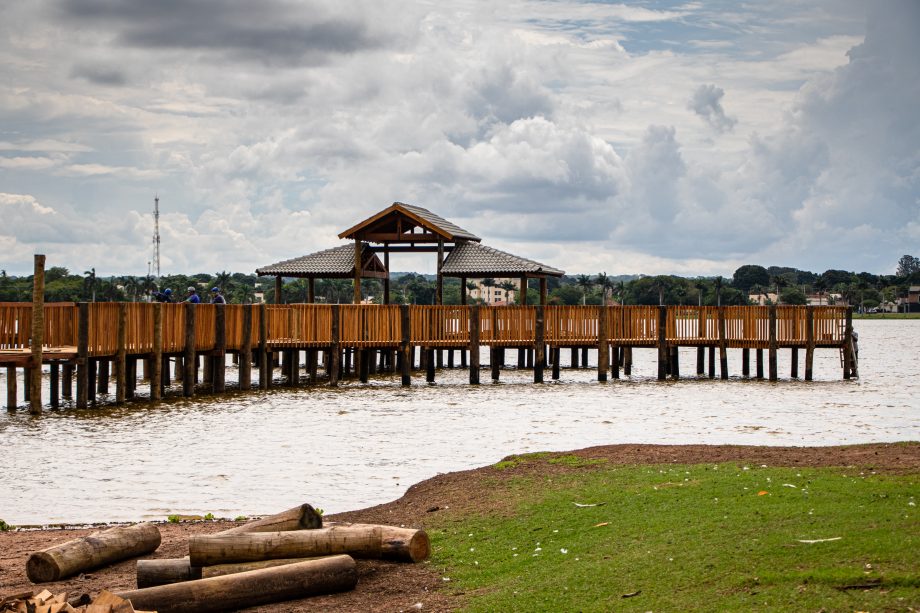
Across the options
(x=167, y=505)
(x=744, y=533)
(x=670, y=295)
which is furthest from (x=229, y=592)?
Answer: (x=670, y=295)

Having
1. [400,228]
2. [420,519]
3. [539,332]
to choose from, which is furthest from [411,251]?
[420,519]

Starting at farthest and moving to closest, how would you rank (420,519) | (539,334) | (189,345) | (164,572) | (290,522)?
(539,334)
(189,345)
(420,519)
(290,522)
(164,572)

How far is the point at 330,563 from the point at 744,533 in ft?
13.8

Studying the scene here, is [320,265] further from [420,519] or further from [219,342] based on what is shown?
[420,519]

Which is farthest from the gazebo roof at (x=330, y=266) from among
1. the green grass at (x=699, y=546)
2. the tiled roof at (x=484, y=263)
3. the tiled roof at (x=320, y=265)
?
the green grass at (x=699, y=546)

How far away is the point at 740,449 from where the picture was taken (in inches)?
714

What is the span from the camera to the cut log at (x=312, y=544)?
1043cm

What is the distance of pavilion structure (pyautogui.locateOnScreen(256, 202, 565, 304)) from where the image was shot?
4319 cm

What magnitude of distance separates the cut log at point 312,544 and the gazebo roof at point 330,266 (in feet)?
111

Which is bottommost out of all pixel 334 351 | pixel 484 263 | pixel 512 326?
pixel 334 351

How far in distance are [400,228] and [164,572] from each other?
3370 cm

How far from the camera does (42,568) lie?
35.1ft

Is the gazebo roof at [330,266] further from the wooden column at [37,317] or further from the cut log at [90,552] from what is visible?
the cut log at [90,552]

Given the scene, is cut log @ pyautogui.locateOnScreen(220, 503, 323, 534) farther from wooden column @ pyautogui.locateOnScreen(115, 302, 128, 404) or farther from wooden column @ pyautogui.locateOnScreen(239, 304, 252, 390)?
wooden column @ pyautogui.locateOnScreen(239, 304, 252, 390)
